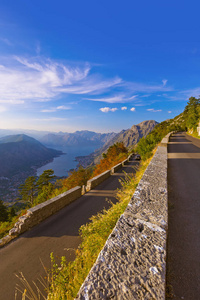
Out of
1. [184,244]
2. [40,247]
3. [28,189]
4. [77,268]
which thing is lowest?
[28,189]

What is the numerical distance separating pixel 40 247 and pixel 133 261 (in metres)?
5.37

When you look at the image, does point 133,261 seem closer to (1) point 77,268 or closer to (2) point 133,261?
(2) point 133,261

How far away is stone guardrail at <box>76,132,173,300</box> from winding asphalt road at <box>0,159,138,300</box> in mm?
2108

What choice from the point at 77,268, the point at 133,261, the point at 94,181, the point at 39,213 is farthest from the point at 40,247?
the point at 94,181

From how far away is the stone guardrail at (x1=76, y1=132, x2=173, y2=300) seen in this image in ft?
3.47

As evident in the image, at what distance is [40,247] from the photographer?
496 centimetres

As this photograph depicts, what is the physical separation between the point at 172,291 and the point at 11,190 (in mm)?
144078

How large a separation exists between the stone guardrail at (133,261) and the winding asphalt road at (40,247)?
2108mm

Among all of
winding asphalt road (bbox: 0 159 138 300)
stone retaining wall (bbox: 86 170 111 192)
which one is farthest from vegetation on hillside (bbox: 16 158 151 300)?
stone retaining wall (bbox: 86 170 111 192)

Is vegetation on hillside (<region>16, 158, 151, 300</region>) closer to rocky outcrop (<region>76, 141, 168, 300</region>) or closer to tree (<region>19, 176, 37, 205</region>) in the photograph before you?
rocky outcrop (<region>76, 141, 168, 300</region>)

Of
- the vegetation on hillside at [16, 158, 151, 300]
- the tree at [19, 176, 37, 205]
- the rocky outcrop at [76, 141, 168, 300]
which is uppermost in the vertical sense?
the rocky outcrop at [76, 141, 168, 300]

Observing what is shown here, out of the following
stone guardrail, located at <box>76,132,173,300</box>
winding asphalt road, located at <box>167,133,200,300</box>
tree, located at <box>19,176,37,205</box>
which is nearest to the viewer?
stone guardrail, located at <box>76,132,173,300</box>

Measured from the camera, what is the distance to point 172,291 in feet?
4.67

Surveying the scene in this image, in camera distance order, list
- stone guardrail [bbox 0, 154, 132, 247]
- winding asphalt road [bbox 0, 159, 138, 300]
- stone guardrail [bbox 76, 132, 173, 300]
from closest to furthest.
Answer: stone guardrail [bbox 76, 132, 173, 300] → winding asphalt road [bbox 0, 159, 138, 300] → stone guardrail [bbox 0, 154, 132, 247]
